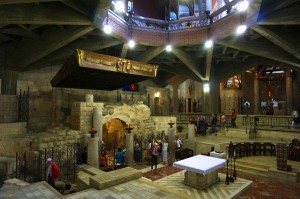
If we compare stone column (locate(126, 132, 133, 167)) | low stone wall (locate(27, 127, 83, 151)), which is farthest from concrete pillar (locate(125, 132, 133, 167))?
low stone wall (locate(27, 127, 83, 151))

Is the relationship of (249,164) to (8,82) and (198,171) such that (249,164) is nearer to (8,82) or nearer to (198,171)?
(198,171)

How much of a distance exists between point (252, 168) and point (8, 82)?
15277 millimetres

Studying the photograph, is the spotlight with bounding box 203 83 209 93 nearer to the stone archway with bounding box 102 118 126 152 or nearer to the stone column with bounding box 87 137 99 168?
the stone archway with bounding box 102 118 126 152

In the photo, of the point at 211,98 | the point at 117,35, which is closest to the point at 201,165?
the point at 117,35

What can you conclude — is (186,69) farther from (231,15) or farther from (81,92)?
(81,92)

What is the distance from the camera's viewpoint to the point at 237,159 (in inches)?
479

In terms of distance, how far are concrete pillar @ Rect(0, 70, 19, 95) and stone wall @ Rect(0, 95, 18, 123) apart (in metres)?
0.78

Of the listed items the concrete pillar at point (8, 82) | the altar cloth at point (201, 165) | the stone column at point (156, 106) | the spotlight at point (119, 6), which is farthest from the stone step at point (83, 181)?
the stone column at point (156, 106)

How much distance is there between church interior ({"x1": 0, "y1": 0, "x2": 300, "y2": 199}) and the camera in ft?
25.2

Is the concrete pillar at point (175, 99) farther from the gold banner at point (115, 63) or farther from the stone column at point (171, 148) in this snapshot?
the gold banner at point (115, 63)

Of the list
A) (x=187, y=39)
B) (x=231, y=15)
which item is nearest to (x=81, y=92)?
(x=187, y=39)

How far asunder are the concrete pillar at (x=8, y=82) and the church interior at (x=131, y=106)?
0.06 meters

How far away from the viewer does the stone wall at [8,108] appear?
1196 cm

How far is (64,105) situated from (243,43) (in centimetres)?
1254
